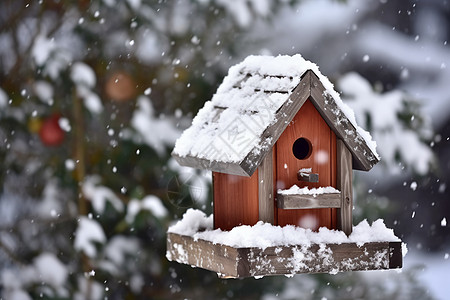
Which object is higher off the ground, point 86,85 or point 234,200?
point 86,85

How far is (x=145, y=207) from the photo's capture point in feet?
14.1

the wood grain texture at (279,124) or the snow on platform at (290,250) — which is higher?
the wood grain texture at (279,124)

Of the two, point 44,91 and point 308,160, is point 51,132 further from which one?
point 308,160

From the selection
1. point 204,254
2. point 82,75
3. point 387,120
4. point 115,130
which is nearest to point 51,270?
point 115,130

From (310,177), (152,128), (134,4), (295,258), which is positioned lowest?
(295,258)

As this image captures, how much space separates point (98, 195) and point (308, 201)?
7.59 feet

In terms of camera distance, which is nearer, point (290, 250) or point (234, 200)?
point (290, 250)

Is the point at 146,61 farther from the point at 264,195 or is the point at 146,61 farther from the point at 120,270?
the point at 264,195

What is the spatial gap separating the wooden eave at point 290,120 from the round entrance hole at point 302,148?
0.10 meters

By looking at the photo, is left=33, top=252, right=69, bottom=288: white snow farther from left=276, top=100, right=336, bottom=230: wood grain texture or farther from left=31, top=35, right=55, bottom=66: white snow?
left=276, top=100, right=336, bottom=230: wood grain texture

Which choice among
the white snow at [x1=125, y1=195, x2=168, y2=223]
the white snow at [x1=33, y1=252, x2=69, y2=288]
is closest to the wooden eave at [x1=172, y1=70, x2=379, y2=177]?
the white snow at [x1=125, y1=195, x2=168, y2=223]

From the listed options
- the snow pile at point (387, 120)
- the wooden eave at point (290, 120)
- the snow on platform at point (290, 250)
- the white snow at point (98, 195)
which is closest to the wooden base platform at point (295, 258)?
the snow on platform at point (290, 250)

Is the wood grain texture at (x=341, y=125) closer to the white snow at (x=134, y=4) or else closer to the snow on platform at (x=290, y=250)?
the snow on platform at (x=290, y=250)

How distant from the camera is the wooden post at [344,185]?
96.7 inches
